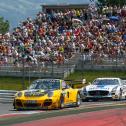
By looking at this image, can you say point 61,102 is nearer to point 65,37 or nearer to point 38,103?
point 38,103

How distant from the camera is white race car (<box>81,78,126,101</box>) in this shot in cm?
2792

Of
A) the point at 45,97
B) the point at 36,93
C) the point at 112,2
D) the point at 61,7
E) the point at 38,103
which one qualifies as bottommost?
the point at 38,103

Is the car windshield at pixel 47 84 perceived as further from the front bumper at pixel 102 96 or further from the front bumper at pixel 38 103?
the front bumper at pixel 102 96

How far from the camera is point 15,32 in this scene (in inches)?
1668

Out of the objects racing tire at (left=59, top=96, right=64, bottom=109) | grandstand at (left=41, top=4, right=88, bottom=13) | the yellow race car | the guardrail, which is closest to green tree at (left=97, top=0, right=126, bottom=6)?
grandstand at (left=41, top=4, right=88, bottom=13)

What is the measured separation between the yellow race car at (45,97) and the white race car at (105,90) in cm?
607

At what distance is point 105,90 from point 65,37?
38.1ft

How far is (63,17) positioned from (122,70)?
25.8ft

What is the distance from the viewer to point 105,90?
28.0m

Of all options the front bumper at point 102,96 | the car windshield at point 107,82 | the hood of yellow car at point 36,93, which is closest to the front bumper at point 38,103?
the hood of yellow car at point 36,93

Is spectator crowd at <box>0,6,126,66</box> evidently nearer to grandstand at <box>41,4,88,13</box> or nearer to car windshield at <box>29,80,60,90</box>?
grandstand at <box>41,4,88,13</box>

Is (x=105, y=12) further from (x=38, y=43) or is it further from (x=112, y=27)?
(x=38, y=43)

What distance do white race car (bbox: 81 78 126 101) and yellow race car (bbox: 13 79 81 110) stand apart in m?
6.07

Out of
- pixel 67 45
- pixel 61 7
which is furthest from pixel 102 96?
pixel 61 7
